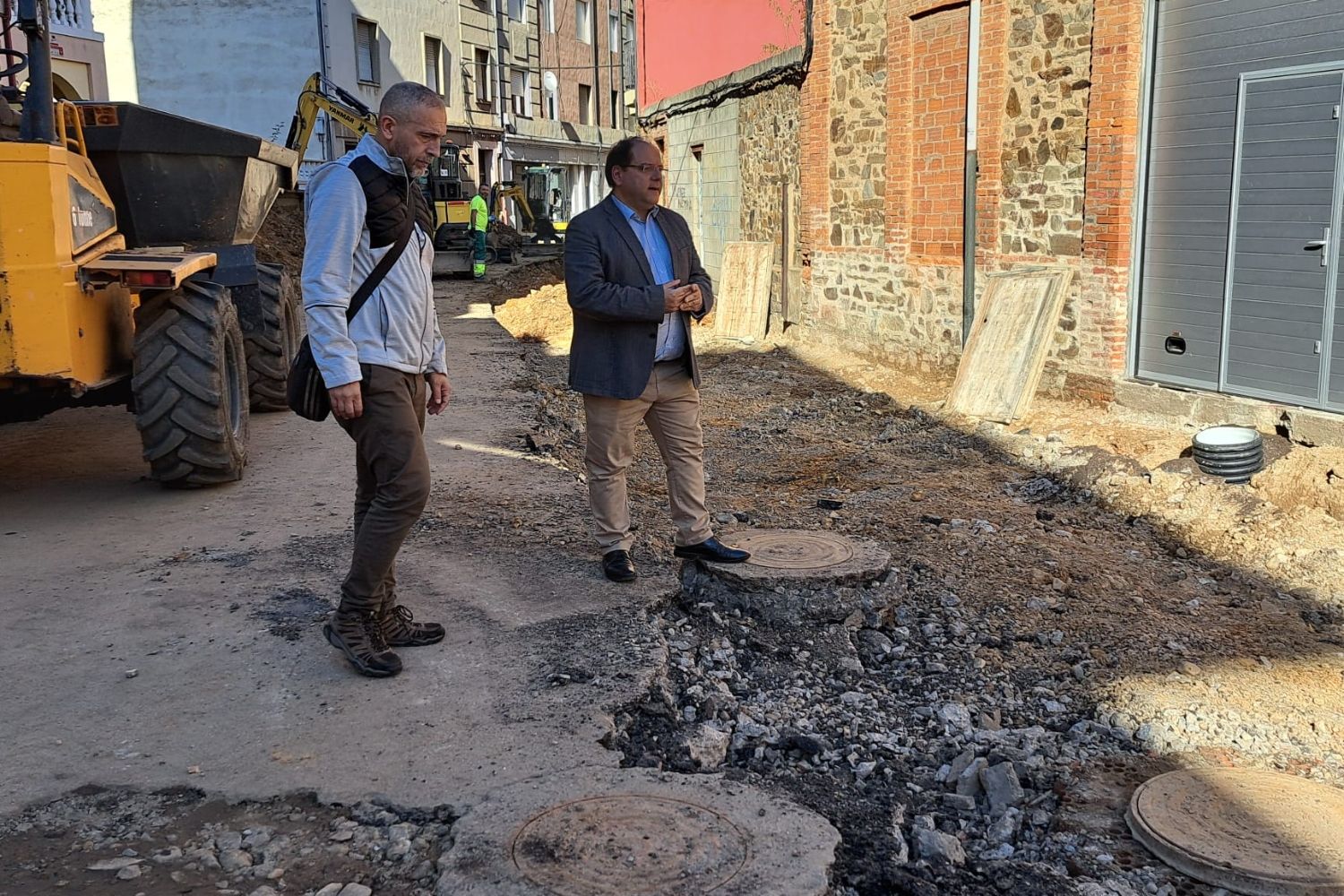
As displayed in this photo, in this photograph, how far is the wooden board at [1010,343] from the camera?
9086 millimetres

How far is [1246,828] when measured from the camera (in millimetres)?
3197

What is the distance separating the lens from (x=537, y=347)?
14688 mm

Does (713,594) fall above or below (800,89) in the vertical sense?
below

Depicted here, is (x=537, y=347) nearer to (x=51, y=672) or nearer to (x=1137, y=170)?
(x=1137, y=170)

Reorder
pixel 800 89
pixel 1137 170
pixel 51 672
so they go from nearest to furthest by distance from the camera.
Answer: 1. pixel 51 672
2. pixel 1137 170
3. pixel 800 89

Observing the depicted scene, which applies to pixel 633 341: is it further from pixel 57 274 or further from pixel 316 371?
pixel 57 274

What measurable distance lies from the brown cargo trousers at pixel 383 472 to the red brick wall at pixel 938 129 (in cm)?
781

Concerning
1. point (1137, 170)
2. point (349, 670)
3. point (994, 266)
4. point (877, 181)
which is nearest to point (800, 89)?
point (877, 181)

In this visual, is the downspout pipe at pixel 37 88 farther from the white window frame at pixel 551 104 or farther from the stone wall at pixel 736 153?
the white window frame at pixel 551 104

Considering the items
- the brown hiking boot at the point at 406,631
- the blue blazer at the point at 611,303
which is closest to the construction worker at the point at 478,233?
the blue blazer at the point at 611,303

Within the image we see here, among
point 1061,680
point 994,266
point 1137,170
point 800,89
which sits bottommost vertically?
point 1061,680

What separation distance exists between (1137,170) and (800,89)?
600cm

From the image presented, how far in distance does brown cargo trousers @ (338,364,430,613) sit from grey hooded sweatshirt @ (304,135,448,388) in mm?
86

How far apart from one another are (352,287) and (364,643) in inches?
45.6
